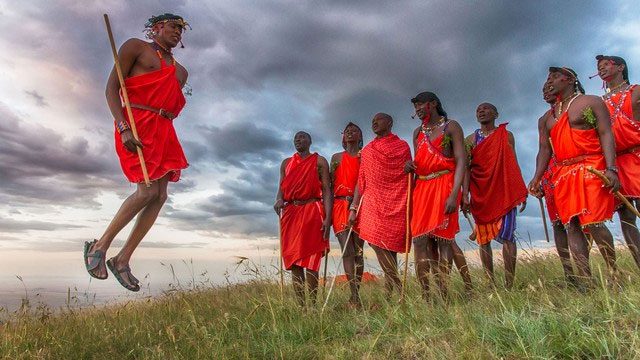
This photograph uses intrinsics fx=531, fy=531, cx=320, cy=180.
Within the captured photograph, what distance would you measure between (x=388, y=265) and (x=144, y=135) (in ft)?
11.7

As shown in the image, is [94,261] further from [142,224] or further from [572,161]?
A: [572,161]

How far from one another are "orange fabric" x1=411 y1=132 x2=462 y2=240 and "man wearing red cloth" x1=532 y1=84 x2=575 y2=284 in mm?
1238

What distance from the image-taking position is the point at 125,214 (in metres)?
5.69

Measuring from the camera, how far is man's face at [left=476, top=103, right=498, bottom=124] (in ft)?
26.2

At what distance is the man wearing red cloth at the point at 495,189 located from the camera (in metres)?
7.61

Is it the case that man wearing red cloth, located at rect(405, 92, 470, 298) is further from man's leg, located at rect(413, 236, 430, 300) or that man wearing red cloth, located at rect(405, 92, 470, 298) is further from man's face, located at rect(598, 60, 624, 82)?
man's face, located at rect(598, 60, 624, 82)

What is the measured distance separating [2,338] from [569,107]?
683 centimetres

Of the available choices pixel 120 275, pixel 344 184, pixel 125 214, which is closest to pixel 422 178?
pixel 344 184

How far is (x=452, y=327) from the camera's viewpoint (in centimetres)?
438

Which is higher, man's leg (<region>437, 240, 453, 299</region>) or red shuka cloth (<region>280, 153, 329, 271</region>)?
red shuka cloth (<region>280, 153, 329, 271</region>)

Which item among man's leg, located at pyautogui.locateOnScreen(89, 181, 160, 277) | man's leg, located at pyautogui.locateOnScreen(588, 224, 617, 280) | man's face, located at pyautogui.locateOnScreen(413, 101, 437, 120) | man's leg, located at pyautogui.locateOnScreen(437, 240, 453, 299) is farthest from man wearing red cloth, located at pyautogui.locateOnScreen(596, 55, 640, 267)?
man's leg, located at pyautogui.locateOnScreen(89, 181, 160, 277)

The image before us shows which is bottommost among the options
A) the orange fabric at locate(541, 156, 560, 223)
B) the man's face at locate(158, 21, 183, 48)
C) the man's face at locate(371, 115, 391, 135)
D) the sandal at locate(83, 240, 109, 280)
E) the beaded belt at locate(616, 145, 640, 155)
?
the sandal at locate(83, 240, 109, 280)

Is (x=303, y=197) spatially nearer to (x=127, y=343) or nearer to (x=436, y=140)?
(x=436, y=140)

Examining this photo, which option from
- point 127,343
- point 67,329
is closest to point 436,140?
point 127,343
